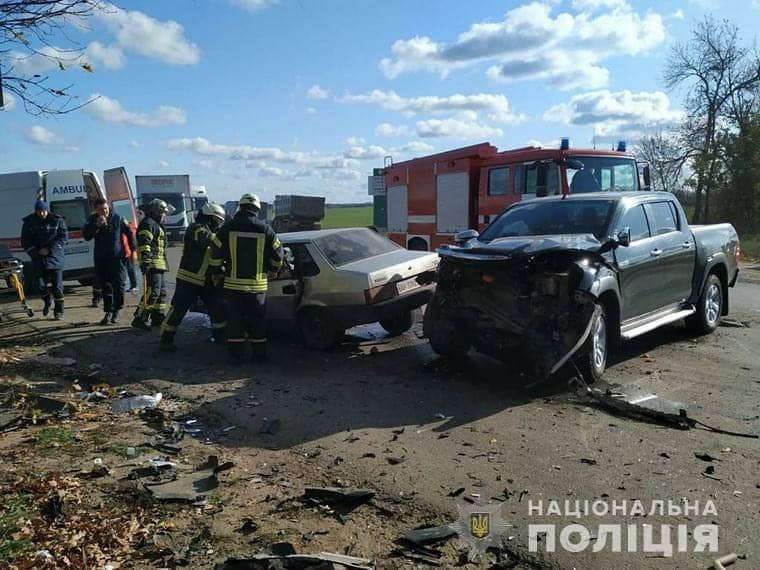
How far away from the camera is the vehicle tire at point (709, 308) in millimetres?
7699

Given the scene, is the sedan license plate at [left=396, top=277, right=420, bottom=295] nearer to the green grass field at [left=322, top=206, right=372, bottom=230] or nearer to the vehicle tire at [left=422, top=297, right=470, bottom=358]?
the vehicle tire at [left=422, top=297, right=470, bottom=358]

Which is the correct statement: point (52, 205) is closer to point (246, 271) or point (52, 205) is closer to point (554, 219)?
point (246, 271)

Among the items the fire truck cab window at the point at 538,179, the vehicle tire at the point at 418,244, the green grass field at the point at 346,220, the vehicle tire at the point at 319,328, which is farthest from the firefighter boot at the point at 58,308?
the green grass field at the point at 346,220

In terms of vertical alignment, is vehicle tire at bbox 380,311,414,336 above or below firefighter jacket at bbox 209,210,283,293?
below

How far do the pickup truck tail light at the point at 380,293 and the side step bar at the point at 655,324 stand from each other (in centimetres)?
249

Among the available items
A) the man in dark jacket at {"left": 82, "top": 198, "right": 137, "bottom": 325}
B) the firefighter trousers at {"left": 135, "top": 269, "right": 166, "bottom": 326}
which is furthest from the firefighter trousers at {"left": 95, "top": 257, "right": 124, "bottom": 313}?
the firefighter trousers at {"left": 135, "top": 269, "right": 166, "bottom": 326}

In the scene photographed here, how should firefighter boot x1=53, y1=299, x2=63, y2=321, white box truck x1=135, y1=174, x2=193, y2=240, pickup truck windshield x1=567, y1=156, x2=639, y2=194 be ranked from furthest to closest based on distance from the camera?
1. white box truck x1=135, y1=174, x2=193, y2=240
2. pickup truck windshield x1=567, y1=156, x2=639, y2=194
3. firefighter boot x1=53, y1=299, x2=63, y2=321

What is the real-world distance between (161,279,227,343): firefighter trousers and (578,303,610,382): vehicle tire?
4.45 meters

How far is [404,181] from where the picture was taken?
1600 centimetres

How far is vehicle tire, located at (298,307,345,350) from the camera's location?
7402 millimetres

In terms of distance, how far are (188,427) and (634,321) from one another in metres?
4.45

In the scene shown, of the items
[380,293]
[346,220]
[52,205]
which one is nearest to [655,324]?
[380,293]

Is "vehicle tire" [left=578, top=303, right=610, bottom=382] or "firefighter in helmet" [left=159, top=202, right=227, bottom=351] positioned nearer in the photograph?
"vehicle tire" [left=578, top=303, right=610, bottom=382]

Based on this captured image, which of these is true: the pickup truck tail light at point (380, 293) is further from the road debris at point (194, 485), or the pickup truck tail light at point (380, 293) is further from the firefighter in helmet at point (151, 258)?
the firefighter in helmet at point (151, 258)
